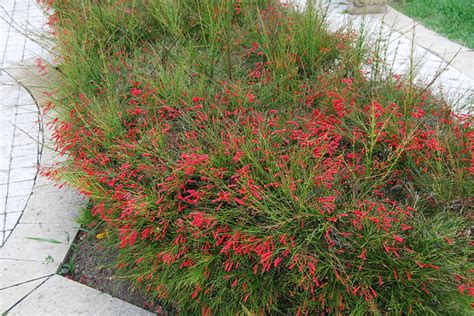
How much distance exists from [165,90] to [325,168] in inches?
48.9

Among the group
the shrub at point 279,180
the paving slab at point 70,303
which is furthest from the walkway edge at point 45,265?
the shrub at point 279,180

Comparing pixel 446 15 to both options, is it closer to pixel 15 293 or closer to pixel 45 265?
pixel 45 265

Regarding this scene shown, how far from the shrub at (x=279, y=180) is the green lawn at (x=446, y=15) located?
240 cm

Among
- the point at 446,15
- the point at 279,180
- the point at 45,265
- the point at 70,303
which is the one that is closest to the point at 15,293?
the point at 45,265

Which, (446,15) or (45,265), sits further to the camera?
(446,15)

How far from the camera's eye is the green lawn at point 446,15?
207 inches

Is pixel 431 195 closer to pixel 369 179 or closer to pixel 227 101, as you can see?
pixel 369 179

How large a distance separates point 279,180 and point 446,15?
4.33 metres

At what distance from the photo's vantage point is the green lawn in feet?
17.3

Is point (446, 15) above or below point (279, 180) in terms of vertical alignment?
above

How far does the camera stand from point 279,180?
2428mm

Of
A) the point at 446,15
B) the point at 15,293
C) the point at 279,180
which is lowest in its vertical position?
the point at 15,293

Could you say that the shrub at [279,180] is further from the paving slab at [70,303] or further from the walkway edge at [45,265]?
the walkway edge at [45,265]

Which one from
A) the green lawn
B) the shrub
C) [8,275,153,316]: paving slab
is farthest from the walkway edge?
the green lawn
